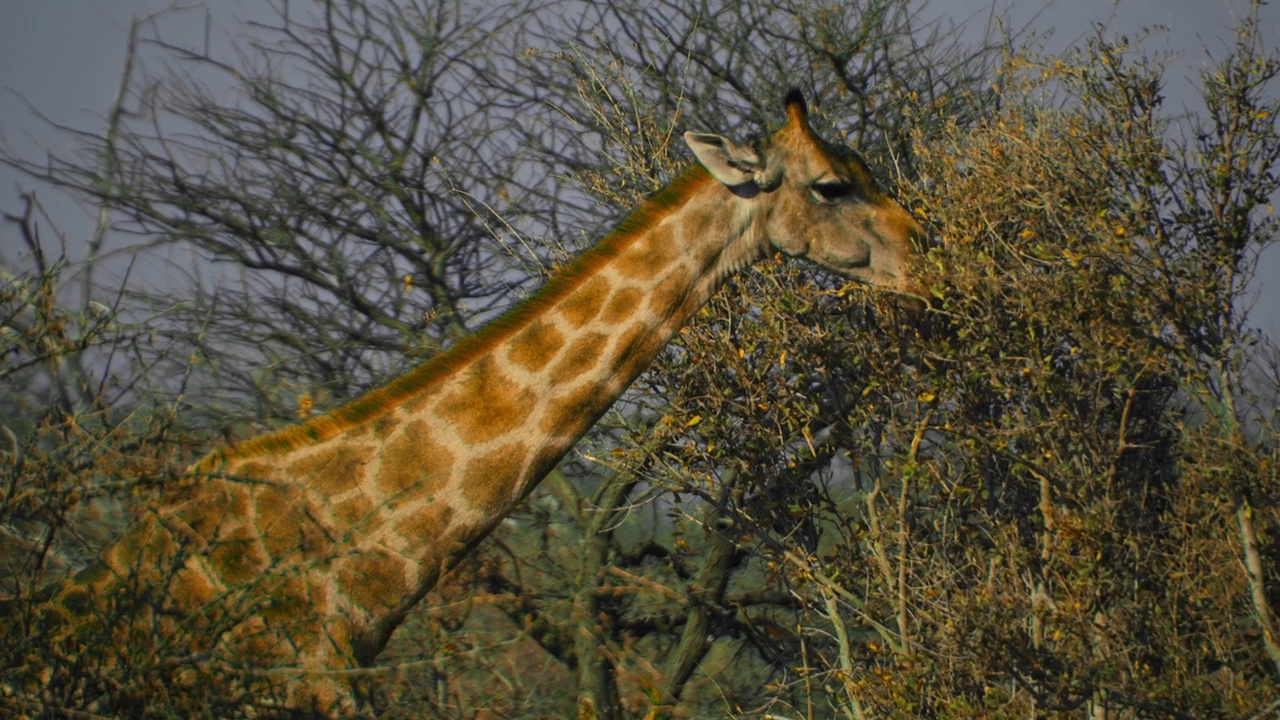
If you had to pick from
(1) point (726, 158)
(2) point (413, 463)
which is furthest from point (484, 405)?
(1) point (726, 158)

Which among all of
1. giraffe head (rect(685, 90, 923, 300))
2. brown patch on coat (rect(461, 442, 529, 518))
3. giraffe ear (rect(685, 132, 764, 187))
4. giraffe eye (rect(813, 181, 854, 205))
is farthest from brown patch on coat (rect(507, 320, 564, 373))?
giraffe eye (rect(813, 181, 854, 205))

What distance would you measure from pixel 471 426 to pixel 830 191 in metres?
2.14

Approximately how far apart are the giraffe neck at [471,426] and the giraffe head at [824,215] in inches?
18.4

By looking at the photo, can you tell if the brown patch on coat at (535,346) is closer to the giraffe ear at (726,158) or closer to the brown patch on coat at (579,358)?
the brown patch on coat at (579,358)

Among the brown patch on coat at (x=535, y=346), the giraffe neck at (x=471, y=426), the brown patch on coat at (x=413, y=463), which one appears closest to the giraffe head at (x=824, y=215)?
the giraffe neck at (x=471, y=426)

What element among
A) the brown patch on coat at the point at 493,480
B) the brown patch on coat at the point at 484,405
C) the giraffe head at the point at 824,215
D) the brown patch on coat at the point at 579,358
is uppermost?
the giraffe head at the point at 824,215

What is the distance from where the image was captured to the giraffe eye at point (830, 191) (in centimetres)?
634

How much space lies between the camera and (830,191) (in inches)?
250

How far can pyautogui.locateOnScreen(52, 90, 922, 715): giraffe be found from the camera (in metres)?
5.07

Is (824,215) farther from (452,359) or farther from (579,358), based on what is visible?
(452,359)

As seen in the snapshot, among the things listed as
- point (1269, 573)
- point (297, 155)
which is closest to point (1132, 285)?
point (1269, 573)

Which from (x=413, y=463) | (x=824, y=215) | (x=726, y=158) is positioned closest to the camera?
(x=413, y=463)

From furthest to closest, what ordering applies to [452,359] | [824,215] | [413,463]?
[824,215]
[452,359]
[413,463]

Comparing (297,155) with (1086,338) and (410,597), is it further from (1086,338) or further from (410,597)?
(1086,338)
